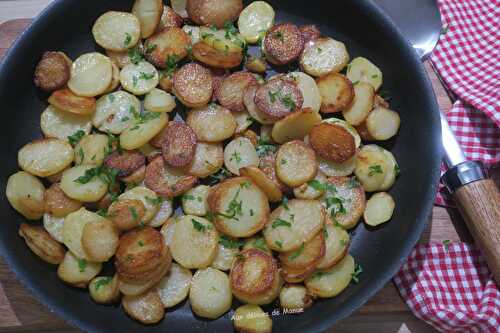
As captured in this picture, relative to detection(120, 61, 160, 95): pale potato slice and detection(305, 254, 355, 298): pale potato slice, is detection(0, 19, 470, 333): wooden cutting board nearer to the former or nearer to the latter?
detection(305, 254, 355, 298): pale potato slice

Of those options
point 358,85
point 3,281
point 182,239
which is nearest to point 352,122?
point 358,85

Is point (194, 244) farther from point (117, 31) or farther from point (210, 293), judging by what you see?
point (117, 31)

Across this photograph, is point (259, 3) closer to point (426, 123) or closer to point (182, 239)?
point (426, 123)

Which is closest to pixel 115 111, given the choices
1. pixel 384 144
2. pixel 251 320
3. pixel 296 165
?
pixel 296 165

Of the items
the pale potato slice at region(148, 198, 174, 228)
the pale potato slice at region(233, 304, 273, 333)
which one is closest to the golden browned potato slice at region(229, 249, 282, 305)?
the pale potato slice at region(233, 304, 273, 333)

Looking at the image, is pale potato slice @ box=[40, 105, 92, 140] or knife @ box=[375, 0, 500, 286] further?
pale potato slice @ box=[40, 105, 92, 140]

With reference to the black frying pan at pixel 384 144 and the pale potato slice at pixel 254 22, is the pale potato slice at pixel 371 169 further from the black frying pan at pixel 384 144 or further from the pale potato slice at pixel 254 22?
the pale potato slice at pixel 254 22
